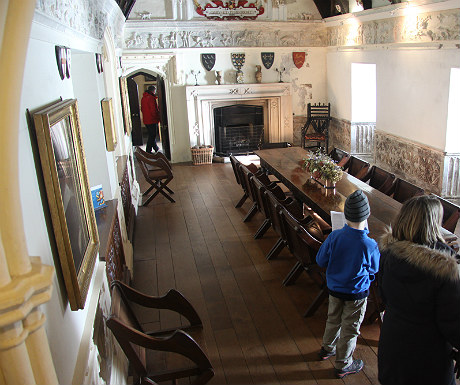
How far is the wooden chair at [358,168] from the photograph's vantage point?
7652mm

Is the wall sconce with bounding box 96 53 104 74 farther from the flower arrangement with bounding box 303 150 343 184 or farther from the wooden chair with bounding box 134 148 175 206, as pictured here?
the wooden chair with bounding box 134 148 175 206

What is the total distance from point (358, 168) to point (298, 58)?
18.9 ft

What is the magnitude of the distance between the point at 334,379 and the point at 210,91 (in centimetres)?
943

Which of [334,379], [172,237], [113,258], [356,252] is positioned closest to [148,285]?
[113,258]

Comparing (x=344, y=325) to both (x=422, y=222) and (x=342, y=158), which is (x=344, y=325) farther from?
(x=342, y=158)

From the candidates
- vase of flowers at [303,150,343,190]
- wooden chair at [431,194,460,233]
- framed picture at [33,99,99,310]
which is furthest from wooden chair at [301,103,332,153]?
framed picture at [33,99,99,310]

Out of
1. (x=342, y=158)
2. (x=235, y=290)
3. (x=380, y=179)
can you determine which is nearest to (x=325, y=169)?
(x=380, y=179)

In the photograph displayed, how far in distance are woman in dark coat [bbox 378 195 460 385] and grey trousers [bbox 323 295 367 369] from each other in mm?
833

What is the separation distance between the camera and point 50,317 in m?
2.08

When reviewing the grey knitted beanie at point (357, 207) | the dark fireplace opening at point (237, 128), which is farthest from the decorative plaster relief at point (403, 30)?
the grey knitted beanie at point (357, 207)

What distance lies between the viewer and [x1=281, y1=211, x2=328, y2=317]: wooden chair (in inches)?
182

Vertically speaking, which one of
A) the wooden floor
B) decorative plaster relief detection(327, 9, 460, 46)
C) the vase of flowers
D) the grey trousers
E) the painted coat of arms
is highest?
the painted coat of arms

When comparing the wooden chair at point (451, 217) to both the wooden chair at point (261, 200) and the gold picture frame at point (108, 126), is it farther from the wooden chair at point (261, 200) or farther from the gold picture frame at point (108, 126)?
the gold picture frame at point (108, 126)

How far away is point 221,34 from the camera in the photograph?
12.0 m
